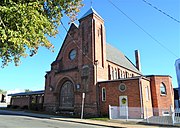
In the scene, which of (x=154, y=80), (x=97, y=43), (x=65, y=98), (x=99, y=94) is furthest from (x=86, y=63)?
(x=154, y=80)

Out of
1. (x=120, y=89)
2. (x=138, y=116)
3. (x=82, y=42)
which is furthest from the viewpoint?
(x=82, y=42)

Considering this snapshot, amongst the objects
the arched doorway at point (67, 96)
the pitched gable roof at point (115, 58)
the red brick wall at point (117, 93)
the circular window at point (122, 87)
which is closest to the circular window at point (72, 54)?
the arched doorway at point (67, 96)

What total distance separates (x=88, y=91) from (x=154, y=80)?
961cm

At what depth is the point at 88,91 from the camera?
2266 cm

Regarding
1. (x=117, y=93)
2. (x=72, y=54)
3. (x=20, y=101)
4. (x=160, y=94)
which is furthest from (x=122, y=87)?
(x=20, y=101)

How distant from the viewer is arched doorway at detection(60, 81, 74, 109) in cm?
2508

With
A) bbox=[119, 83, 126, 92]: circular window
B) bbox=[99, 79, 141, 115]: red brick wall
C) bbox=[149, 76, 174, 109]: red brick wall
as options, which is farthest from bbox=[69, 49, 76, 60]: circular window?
bbox=[149, 76, 174, 109]: red brick wall

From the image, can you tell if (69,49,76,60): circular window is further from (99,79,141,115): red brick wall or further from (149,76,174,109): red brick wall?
(149,76,174,109): red brick wall

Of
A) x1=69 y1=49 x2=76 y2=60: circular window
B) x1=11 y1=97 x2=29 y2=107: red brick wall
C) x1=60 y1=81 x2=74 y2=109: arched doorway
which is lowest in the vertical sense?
x1=11 y1=97 x2=29 y2=107: red brick wall

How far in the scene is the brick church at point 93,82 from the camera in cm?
2066

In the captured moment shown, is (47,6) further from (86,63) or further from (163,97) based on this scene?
(163,97)

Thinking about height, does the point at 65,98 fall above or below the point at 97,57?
below

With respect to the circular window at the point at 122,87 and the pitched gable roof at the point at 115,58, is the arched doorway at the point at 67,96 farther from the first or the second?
the circular window at the point at 122,87

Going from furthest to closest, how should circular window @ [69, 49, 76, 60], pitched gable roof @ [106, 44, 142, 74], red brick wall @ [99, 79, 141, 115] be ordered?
pitched gable roof @ [106, 44, 142, 74] → circular window @ [69, 49, 76, 60] → red brick wall @ [99, 79, 141, 115]
